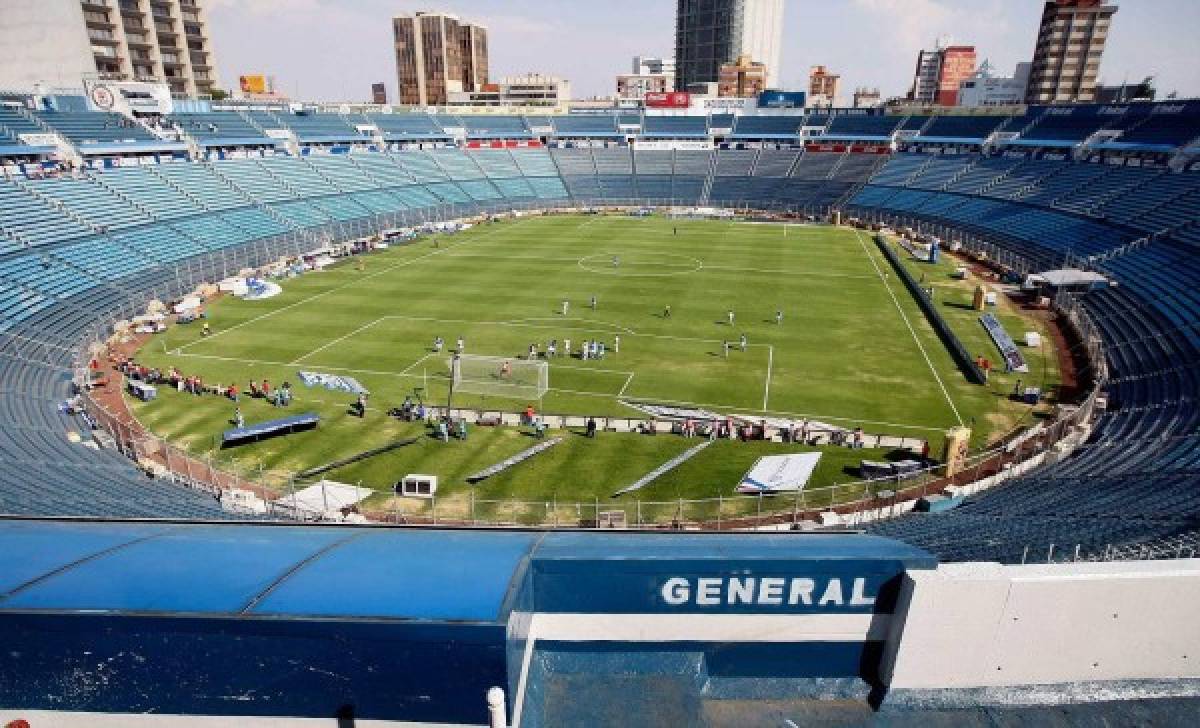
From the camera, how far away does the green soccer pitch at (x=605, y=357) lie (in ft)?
90.8

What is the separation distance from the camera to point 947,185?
8119 cm

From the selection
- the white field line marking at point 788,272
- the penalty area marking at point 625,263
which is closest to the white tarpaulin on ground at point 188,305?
the penalty area marking at point 625,263

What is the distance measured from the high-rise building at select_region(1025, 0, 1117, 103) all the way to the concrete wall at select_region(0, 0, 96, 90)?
160401 millimetres

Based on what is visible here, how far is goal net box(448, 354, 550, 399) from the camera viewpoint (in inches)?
1320

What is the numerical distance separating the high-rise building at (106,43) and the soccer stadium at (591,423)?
6599 mm

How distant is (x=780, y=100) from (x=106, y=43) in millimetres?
92518

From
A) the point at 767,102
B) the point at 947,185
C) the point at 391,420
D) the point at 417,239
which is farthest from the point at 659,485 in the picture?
the point at 767,102

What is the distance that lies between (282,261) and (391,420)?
115 feet

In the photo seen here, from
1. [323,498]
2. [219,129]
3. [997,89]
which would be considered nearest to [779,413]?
[323,498]

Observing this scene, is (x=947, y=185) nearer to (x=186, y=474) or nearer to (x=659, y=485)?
(x=659, y=485)

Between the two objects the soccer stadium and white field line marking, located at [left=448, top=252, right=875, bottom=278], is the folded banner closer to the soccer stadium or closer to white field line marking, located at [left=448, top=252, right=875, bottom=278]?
the soccer stadium

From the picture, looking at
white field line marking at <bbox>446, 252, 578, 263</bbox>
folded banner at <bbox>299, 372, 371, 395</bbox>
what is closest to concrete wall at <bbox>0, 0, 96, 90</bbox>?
white field line marking at <bbox>446, 252, 578, 263</bbox>

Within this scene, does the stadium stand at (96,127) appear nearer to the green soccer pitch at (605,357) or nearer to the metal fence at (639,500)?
the green soccer pitch at (605,357)

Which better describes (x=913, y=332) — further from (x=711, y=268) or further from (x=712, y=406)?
(x=711, y=268)
